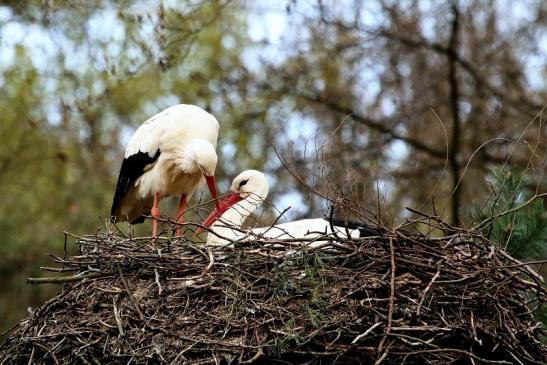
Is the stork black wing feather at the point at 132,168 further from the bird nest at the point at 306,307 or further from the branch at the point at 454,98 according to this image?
the branch at the point at 454,98

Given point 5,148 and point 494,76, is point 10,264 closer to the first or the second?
point 5,148

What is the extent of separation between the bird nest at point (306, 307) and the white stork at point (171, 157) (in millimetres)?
2545

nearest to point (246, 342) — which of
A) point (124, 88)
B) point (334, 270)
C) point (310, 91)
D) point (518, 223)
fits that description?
point (334, 270)

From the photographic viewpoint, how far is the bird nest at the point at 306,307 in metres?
5.16

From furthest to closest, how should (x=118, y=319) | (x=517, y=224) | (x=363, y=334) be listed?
(x=517, y=224) → (x=118, y=319) → (x=363, y=334)

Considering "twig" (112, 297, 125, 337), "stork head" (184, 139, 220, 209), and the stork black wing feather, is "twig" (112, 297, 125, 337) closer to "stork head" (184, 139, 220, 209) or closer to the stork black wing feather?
"stork head" (184, 139, 220, 209)

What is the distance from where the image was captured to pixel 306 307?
208 inches

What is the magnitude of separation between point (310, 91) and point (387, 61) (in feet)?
3.17

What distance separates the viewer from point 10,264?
11352 mm

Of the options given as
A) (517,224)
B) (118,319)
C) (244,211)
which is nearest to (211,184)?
(244,211)

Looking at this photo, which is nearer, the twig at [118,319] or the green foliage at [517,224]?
the twig at [118,319]

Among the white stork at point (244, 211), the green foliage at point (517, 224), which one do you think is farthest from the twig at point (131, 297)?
the green foliage at point (517, 224)

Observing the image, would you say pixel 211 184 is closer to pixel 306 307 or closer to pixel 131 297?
pixel 131 297

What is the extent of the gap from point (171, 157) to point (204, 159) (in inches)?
17.2
